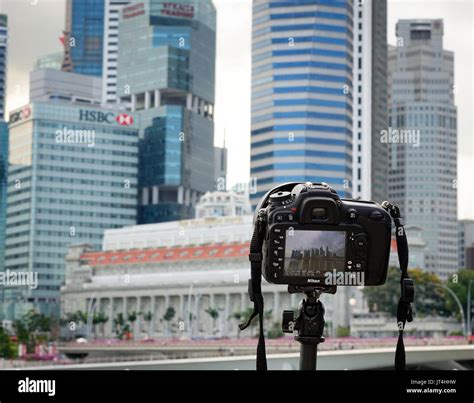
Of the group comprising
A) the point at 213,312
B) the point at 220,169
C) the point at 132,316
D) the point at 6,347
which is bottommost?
the point at 6,347

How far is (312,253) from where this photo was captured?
1816 mm

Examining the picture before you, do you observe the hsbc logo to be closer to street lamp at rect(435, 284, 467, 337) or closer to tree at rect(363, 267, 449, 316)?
tree at rect(363, 267, 449, 316)

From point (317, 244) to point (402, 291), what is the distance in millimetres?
154

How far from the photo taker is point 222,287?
54.6 meters

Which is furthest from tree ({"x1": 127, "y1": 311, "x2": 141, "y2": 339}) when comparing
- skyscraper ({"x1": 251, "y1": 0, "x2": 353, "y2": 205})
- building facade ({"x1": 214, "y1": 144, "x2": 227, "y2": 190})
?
building facade ({"x1": 214, "y1": 144, "x2": 227, "y2": 190})

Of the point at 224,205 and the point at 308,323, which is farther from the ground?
the point at 224,205

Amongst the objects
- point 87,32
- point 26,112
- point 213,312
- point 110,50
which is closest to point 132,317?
point 213,312

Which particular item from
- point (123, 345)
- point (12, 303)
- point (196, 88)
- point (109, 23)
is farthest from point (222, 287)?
point (109, 23)

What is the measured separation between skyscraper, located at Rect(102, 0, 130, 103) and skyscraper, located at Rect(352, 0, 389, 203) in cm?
3673

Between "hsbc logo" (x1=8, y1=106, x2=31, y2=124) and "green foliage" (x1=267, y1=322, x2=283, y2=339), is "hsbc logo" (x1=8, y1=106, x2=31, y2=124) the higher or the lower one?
the higher one

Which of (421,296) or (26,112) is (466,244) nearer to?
(421,296)

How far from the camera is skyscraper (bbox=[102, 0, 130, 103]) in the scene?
3853 inches
